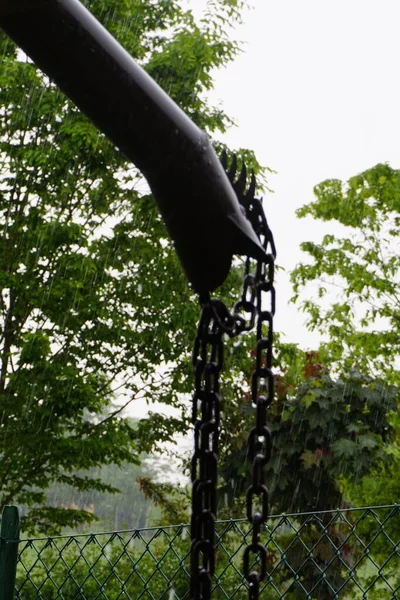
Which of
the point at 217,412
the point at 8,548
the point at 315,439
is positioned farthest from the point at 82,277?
the point at 217,412

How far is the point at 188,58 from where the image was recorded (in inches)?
311

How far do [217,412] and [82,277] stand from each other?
6.30 m

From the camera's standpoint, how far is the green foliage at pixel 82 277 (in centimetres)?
732

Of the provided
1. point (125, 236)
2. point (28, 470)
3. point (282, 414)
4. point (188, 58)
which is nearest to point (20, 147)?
Answer: point (125, 236)

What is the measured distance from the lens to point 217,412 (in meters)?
1.16

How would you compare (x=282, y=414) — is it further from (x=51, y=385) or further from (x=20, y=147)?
(x=20, y=147)

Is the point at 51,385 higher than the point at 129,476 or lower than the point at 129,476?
lower

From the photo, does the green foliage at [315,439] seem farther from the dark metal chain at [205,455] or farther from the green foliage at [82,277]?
the dark metal chain at [205,455]

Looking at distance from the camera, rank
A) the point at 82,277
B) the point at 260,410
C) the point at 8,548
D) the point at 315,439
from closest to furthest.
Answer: the point at 260,410 → the point at 8,548 → the point at 82,277 → the point at 315,439

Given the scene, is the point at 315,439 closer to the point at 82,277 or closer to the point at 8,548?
the point at 82,277

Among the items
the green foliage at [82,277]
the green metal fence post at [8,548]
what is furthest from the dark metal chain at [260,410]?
the green foliage at [82,277]

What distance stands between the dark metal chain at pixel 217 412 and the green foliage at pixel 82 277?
5.93 metres

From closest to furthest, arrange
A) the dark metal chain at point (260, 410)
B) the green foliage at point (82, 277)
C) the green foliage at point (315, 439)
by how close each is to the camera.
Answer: the dark metal chain at point (260, 410) → the green foliage at point (82, 277) → the green foliage at point (315, 439)

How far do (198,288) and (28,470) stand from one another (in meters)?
7.16
